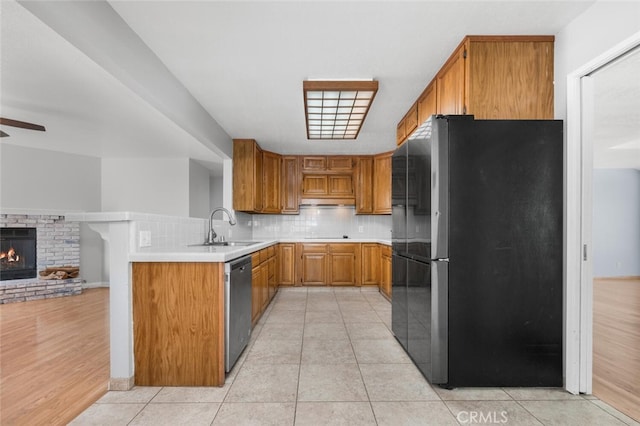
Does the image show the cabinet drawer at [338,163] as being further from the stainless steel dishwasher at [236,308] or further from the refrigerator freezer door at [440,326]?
the refrigerator freezer door at [440,326]

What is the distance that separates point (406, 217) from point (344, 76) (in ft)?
4.26

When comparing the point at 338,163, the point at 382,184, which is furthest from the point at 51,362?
the point at 382,184

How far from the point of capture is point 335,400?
190cm

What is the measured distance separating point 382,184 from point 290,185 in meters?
1.62

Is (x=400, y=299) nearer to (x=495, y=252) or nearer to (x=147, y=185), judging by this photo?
(x=495, y=252)

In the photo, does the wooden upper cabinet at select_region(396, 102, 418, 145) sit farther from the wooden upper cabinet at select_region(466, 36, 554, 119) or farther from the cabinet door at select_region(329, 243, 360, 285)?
the cabinet door at select_region(329, 243, 360, 285)

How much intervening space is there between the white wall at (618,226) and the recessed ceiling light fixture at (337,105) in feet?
19.8

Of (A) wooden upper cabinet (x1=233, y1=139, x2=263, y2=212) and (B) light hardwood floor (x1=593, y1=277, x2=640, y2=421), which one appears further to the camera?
(A) wooden upper cabinet (x1=233, y1=139, x2=263, y2=212)

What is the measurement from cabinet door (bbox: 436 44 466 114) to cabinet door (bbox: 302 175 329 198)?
3.20 meters

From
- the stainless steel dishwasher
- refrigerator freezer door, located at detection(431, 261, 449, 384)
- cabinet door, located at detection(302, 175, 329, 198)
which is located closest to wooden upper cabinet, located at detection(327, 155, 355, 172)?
cabinet door, located at detection(302, 175, 329, 198)

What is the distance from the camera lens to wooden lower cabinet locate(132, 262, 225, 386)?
6.69 feet

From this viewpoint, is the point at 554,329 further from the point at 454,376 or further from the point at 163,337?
the point at 163,337

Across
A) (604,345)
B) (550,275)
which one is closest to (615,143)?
(604,345)

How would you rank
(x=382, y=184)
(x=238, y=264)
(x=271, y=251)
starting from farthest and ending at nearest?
(x=382, y=184) < (x=271, y=251) < (x=238, y=264)
